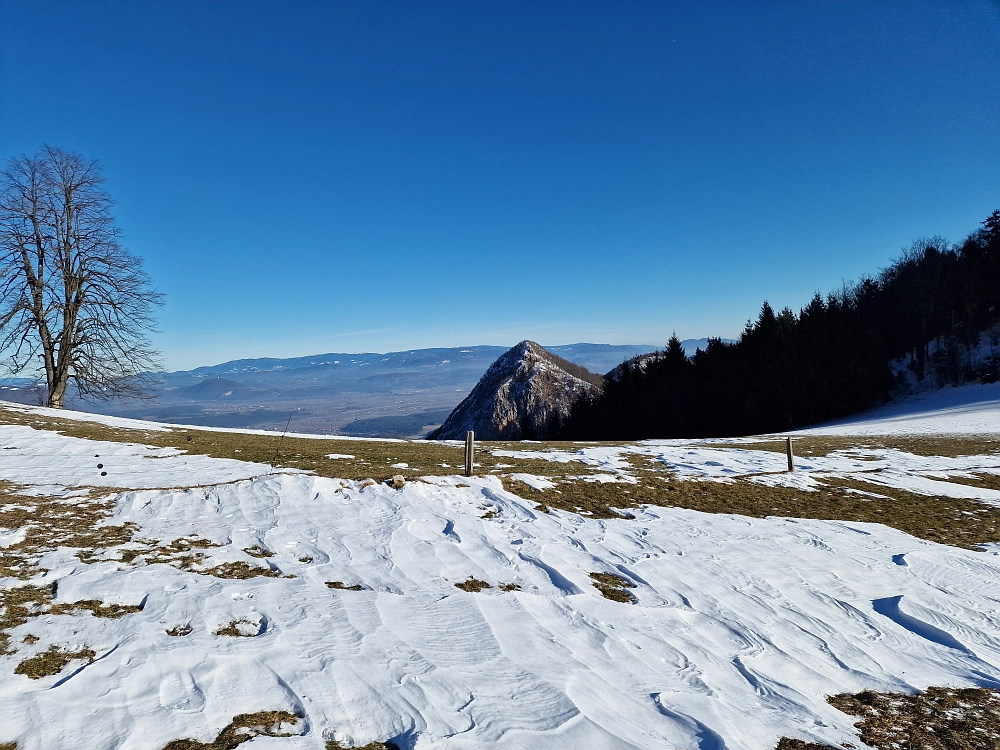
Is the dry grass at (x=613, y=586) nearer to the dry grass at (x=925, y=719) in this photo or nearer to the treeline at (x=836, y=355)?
the dry grass at (x=925, y=719)

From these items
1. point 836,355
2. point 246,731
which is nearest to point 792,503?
point 246,731

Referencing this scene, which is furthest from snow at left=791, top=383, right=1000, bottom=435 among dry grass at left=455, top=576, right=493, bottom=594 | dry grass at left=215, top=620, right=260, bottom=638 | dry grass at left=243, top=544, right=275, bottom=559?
dry grass at left=215, top=620, right=260, bottom=638

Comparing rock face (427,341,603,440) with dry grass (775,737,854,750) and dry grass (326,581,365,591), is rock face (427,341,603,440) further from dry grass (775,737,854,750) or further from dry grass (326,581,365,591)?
dry grass (775,737,854,750)

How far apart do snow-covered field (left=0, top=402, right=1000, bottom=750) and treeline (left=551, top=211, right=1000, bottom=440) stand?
125 ft

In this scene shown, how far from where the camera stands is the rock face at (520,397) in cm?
7588

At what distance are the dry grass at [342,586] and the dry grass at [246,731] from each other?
2473mm

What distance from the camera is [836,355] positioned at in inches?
1688

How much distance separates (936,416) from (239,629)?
141 feet

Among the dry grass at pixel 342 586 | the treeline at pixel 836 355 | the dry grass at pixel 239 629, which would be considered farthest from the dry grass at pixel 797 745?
the treeline at pixel 836 355

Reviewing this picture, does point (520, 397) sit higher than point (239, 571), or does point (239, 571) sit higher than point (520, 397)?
point (520, 397)

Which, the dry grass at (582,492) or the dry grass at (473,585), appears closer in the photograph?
the dry grass at (473,585)

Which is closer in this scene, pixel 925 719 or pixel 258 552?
pixel 925 719

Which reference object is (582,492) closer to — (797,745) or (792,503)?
(792,503)

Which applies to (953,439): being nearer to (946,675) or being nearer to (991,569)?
(991,569)
